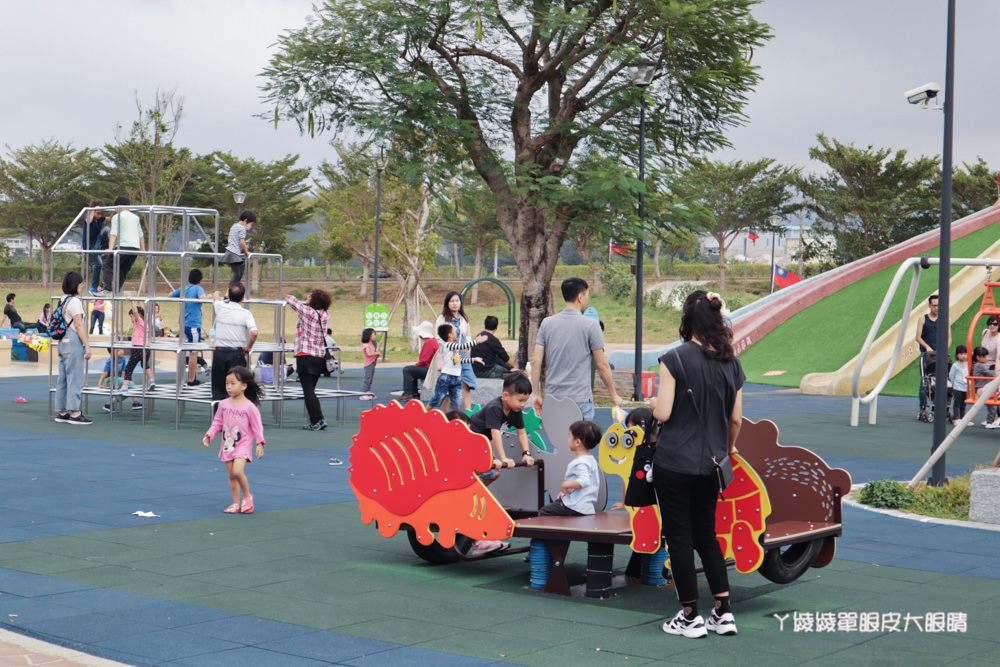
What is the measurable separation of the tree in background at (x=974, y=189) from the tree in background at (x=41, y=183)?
50.4 m

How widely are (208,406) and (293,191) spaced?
5502cm

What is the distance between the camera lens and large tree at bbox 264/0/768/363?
1953 cm

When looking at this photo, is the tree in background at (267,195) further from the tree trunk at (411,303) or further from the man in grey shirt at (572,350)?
the man in grey shirt at (572,350)

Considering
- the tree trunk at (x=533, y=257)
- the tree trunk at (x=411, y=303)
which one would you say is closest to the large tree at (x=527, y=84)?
the tree trunk at (x=533, y=257)

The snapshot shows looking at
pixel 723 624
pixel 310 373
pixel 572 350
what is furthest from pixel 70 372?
pixel 723 624

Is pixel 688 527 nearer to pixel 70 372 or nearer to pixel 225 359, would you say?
pixel 225 359

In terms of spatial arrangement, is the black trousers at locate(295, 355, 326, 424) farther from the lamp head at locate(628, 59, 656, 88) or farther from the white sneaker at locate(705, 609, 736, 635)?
the white sneaker at locate(705, 609, 736, 635)

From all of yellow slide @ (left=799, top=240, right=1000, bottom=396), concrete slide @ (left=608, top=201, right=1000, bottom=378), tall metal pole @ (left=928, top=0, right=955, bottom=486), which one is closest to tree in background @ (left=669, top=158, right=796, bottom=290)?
concrete slide @ (left=608, top=201, right=1000, bottom=378)

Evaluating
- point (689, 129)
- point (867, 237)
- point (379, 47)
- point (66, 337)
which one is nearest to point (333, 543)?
point (66, 337)

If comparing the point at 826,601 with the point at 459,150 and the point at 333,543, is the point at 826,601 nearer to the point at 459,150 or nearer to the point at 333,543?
the point at 333,543

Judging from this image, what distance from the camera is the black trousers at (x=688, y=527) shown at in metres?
5.42

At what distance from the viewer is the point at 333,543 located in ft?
25.5

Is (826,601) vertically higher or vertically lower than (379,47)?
lower

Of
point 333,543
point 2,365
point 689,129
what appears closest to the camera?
point 333,543
